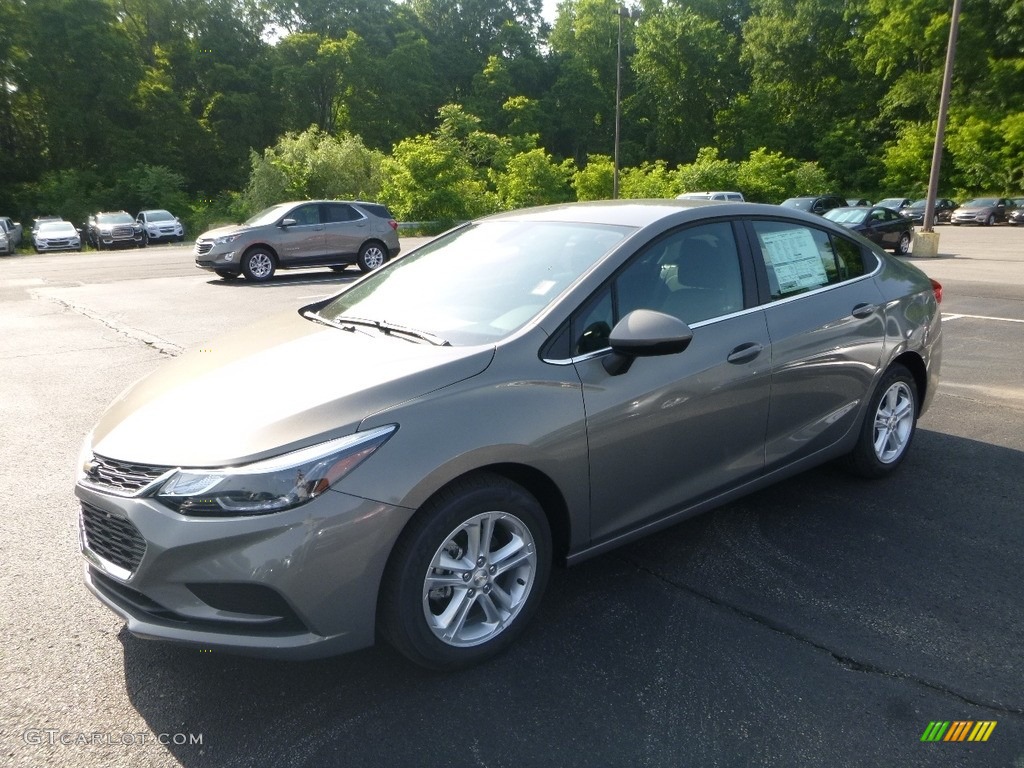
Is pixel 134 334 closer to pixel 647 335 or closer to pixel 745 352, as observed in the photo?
pixel 745 352

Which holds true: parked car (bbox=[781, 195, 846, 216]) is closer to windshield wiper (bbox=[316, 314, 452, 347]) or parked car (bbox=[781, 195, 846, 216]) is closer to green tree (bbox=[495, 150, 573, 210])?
green tree (bbox=[495, 150, 573, 210])

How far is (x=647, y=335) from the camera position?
3.04 metres

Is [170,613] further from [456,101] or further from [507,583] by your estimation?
[456,101]

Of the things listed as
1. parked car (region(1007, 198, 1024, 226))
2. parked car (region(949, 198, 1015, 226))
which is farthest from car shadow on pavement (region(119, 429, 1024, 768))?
parked car (region(949, 198, 1015, 226))

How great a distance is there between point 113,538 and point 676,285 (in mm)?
2394

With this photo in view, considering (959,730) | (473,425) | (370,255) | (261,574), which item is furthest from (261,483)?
(370,255)

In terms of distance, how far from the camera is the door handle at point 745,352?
359 cm

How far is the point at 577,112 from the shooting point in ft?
246

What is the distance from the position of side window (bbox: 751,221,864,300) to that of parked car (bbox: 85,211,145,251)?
3493 centimetres

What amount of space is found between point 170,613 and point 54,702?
23.8 inches

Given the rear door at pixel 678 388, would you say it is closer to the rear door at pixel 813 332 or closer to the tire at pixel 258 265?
the rear door at pixel 813 332

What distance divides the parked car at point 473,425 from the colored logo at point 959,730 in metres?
1.23

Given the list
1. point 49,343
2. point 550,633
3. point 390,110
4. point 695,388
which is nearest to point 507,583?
point 550,633

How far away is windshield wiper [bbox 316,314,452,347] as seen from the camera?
3223 mm
